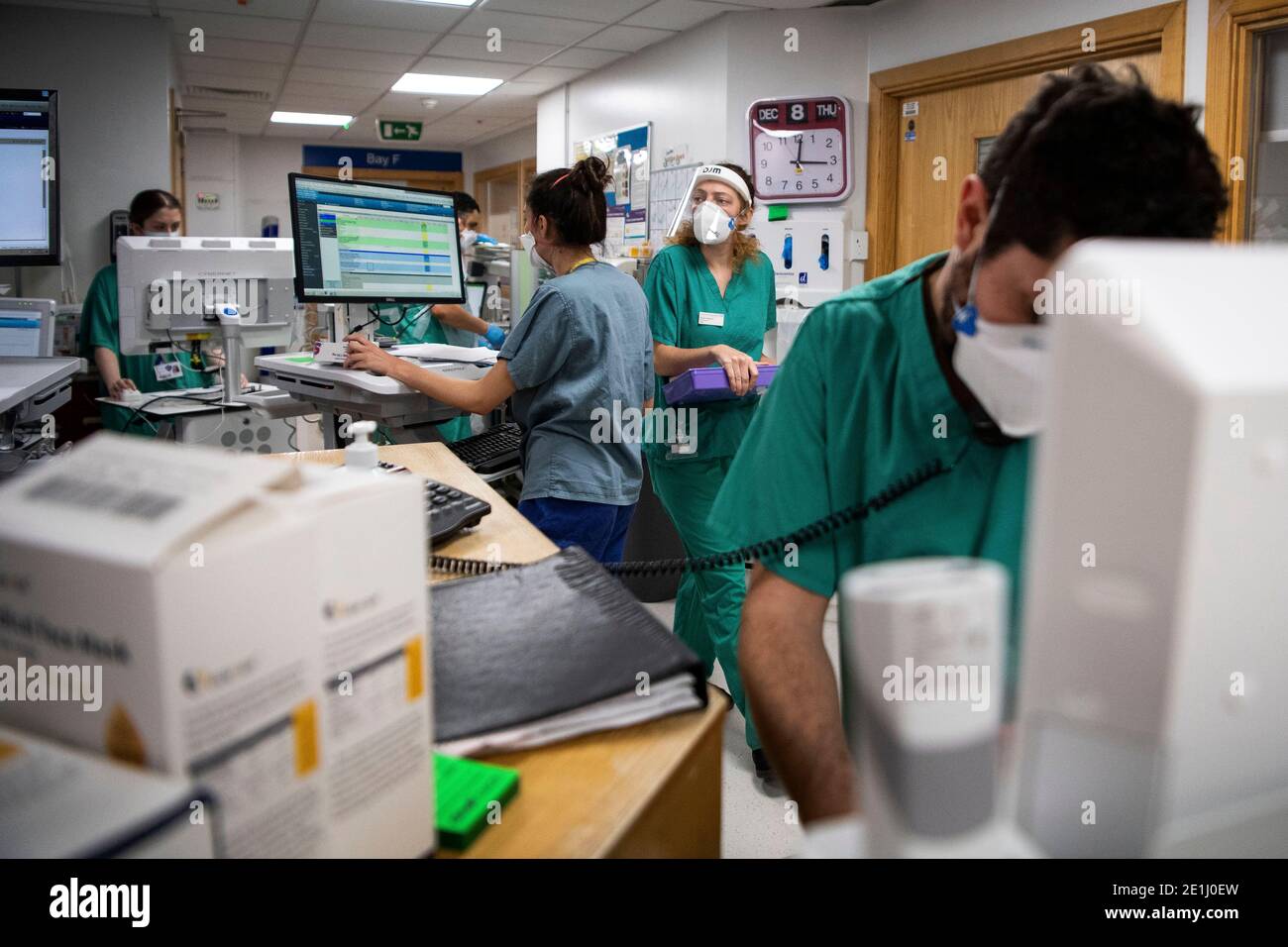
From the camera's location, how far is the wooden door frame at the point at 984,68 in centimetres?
333

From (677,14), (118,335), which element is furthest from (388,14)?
(118,335)

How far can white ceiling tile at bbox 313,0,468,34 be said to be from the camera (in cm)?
489

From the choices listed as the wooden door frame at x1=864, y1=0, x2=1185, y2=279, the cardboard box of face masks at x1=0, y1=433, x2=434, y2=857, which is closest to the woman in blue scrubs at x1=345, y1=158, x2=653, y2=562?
the cardboard box of face masks at x1=0, y1=433, x2=434, y2=857

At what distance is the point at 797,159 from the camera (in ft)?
15.4

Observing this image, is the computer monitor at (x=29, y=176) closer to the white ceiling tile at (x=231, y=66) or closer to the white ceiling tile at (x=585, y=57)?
the white ceiling tile at (x=585, y=57)

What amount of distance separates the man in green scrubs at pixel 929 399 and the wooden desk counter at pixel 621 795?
4.6 inches

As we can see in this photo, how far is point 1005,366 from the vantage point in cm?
83

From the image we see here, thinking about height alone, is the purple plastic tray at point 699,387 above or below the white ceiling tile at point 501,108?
below

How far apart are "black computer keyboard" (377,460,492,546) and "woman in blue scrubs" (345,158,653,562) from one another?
718mm

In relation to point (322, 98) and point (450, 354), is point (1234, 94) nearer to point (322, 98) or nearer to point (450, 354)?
point (450, 354)

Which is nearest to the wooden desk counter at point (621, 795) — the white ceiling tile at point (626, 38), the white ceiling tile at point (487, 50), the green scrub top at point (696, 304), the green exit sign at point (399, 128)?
the green scrub top at point (696, 304)

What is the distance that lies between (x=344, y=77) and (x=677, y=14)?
299cm

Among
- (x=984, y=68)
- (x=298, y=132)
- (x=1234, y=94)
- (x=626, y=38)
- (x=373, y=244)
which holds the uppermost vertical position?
(x=298, y=132)

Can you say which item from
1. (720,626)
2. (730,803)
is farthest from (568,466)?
(730,803)
